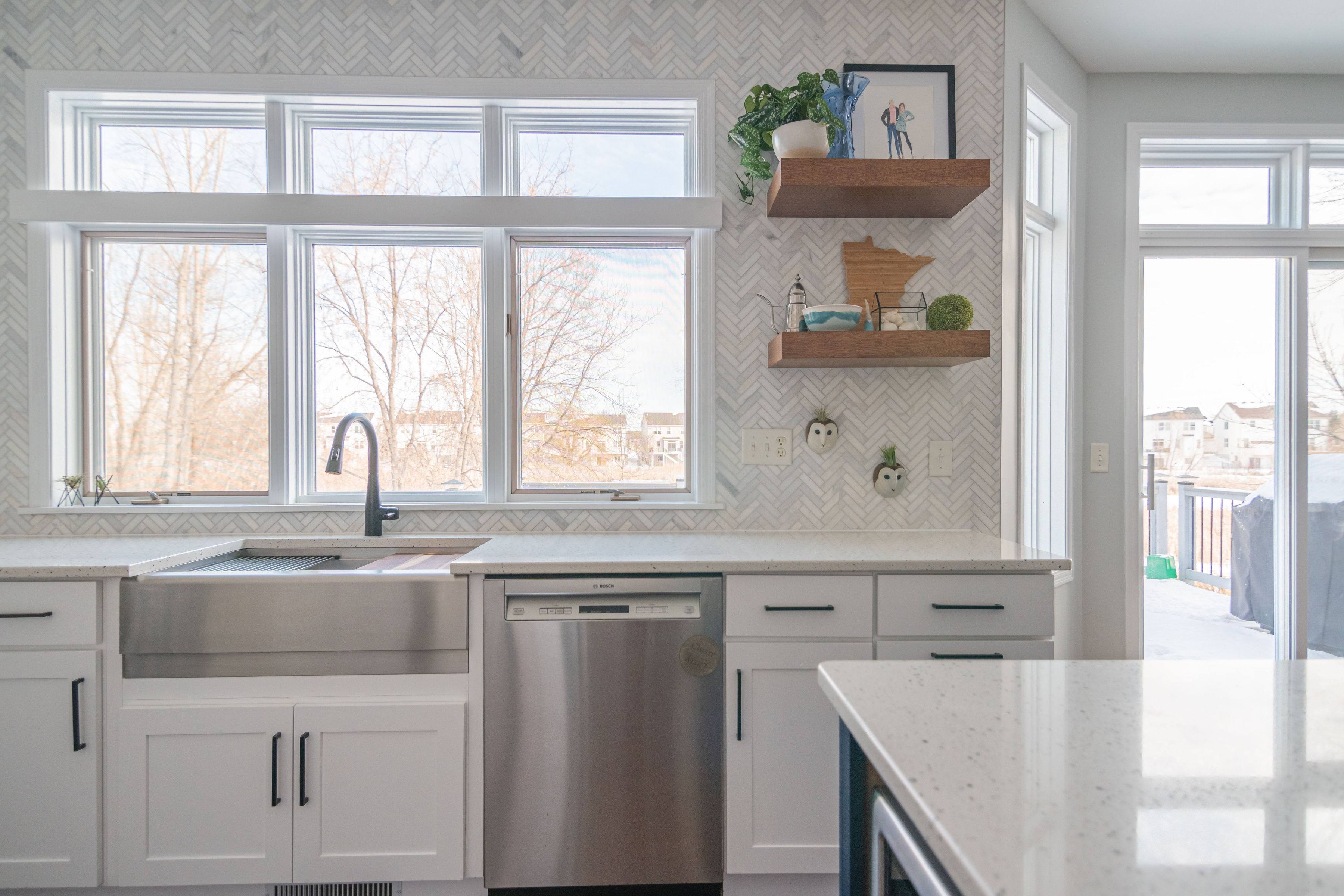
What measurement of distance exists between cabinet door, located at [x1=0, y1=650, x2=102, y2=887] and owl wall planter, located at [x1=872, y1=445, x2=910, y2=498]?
223cm

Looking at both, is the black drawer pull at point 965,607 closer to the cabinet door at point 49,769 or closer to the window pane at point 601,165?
the window pane at point 601,165

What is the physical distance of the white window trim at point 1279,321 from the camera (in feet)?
8.23

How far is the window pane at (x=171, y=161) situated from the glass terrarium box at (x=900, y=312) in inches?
83.7

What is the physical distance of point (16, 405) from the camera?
→ 2104 mm

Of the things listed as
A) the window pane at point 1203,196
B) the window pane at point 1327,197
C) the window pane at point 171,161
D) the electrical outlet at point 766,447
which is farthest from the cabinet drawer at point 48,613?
the window pane at point 1327,197

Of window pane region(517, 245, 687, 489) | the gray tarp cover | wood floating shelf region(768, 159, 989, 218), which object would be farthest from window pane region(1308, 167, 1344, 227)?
window pane region(517, 245, 687, 489)

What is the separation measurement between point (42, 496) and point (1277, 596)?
15.1ft

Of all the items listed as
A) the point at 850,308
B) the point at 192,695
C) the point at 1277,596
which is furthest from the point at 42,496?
the point at 1277,596

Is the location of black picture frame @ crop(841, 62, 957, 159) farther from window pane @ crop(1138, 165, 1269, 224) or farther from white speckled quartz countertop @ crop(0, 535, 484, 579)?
white speckled quartz countertop @ crop(0, 535, 484, 579)

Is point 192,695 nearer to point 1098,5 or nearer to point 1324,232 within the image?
point 1098,5

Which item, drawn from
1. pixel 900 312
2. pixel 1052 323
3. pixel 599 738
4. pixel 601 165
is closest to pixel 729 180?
pixel 601 165

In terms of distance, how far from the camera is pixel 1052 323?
2.49 metres

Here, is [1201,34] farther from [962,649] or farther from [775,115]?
[962,649]

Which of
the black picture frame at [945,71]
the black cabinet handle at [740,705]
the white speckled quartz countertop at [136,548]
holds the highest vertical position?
the black picture frame at [945,71]
